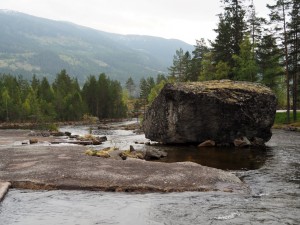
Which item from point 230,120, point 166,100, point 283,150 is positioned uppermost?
point 166,100

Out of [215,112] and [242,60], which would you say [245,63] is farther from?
[215,112]

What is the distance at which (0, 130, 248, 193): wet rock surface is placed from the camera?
2397 centimetres

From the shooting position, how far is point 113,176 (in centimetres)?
2591

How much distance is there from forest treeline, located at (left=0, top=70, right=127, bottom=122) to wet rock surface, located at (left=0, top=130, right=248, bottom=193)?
80.0m

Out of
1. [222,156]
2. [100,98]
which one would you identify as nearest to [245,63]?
[222,156]

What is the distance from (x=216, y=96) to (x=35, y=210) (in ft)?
105

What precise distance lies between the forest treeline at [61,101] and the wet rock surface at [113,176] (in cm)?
7996

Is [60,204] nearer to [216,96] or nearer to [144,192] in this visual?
[144,192]

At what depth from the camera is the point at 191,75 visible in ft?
373

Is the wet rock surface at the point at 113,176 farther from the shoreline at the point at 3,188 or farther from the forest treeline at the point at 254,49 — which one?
the forest treeline at the point at 254,49

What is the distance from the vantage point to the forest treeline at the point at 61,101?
118 m

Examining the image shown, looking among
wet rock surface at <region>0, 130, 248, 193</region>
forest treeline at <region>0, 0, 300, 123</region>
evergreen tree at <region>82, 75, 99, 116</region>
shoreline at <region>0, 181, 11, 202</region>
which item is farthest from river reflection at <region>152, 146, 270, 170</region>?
evergreen tree at <region>82, 75, 99, 116</region>

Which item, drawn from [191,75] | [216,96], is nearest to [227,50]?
[191,75]

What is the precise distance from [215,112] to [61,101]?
3645 inches
